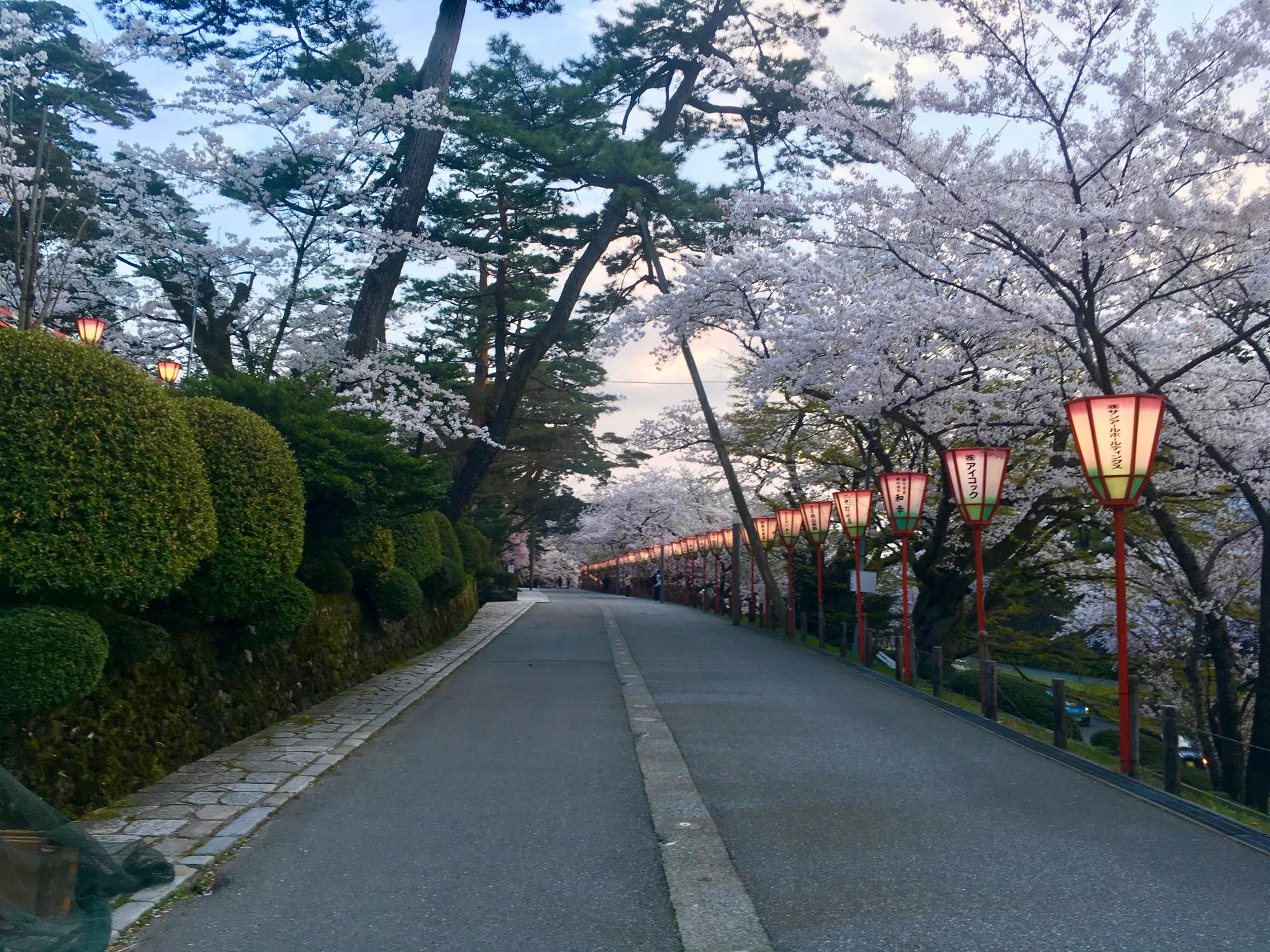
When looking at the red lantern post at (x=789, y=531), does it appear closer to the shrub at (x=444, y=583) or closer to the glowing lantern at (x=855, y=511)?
the glowing lantern at (x=855, y=511)

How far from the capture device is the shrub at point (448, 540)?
19109 millimetres

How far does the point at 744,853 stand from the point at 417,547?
35.6ft

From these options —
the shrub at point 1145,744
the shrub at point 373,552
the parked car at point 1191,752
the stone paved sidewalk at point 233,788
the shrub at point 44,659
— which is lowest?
the parked car at point 1191,752

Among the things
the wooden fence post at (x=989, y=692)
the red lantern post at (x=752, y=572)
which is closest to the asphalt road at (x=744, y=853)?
the wooden fence post at (x=989, y=692)

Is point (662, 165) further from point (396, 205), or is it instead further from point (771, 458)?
point (771, 458)

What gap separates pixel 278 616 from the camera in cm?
855

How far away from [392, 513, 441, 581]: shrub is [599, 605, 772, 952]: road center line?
6973 mm

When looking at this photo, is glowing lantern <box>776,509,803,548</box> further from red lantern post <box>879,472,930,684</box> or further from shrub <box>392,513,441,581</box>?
shrub <box>392,513,441,581</box>

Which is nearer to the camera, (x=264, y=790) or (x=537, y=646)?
(x=264, y=790)

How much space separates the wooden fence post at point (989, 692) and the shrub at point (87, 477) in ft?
26.3

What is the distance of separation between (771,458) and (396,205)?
1067 centimetres

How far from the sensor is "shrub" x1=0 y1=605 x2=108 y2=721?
5.01m

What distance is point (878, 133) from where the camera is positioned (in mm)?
11031

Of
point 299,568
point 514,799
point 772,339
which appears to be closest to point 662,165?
point 772,339
